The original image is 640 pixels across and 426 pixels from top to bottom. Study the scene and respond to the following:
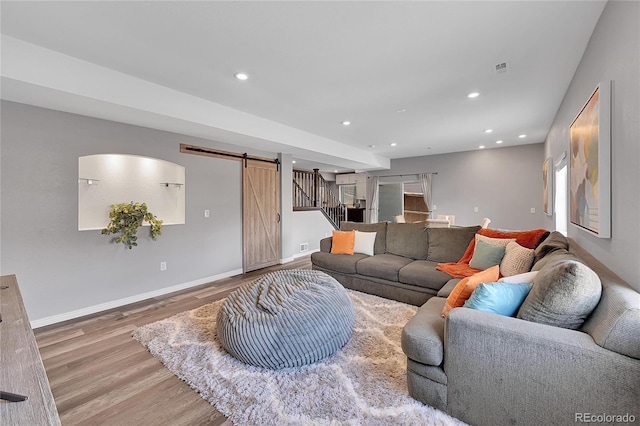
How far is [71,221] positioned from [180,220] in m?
1.28

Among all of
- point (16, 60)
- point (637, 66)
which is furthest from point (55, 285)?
point (637, 66)

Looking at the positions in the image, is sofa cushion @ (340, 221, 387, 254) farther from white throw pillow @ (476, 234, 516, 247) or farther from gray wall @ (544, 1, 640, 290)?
gray wall @ (544, 1, 640, 290)

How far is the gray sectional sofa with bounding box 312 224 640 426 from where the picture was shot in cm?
121

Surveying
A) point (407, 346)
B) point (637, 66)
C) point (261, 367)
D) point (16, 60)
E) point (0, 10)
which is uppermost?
point (0, 10)

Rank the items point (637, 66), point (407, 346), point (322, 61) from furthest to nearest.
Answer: point (322, 61), point (407, 346), point (637, 66)

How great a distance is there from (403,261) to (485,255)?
0.99 metres

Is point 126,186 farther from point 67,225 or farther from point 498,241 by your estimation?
point 498,241

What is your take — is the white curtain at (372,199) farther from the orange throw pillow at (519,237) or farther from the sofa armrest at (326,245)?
the orange throw pillow at (519,237)

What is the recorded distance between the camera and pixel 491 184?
6.52m

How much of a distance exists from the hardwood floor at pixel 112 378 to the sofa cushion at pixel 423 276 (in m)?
2.37

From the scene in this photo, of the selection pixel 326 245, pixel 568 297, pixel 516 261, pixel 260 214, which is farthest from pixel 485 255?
pixel 260 214

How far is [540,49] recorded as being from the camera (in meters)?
2.35

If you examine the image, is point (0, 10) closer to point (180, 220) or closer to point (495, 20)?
point (180, 220)

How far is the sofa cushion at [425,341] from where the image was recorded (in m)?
1.61
